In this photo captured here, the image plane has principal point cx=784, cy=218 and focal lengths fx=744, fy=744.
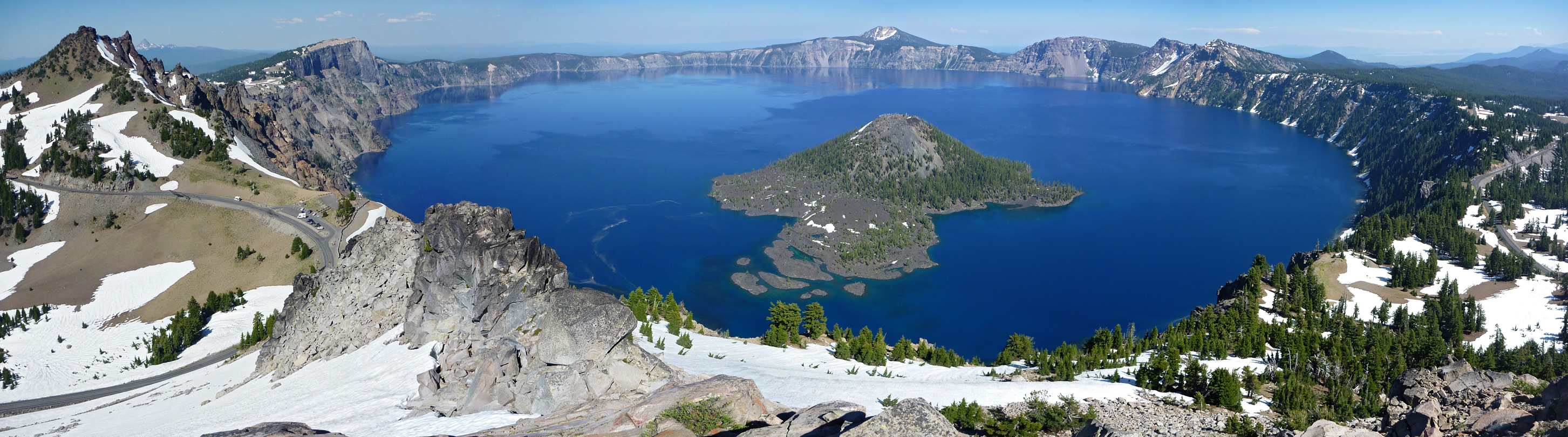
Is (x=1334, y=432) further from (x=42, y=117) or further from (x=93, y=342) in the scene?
(x=42, y=117)

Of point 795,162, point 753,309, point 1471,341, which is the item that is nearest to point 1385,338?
point 1471,341

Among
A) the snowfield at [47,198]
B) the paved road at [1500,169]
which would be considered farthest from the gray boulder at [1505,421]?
the paved road at [1500,169]

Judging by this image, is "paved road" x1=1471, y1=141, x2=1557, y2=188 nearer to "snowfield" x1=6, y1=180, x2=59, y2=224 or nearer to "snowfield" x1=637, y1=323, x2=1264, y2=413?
"snowfield" x1=637, y1=323, x2=1264, y2=413

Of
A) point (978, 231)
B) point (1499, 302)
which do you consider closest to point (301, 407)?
point (1499, 302)

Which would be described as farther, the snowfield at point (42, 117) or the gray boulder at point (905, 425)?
the snowfield at point (42, 117)

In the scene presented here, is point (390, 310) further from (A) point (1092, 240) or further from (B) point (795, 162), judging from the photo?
(B) point (795, 162)

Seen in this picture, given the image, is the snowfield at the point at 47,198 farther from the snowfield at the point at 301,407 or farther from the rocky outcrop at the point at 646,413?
the rocky outcrop at the point at 646,413
